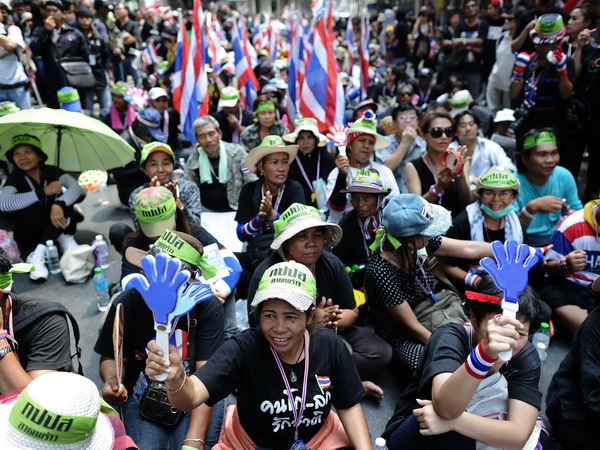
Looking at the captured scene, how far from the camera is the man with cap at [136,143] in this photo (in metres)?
6.36

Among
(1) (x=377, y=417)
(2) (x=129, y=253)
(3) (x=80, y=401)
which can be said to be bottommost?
(1) (x=377, y=417)

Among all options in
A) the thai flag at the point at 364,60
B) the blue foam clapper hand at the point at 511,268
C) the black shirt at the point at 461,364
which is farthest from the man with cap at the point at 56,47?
the blue foam clapper hand at the point at 511,268

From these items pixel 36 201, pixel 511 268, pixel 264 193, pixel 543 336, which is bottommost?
pixel 543 336

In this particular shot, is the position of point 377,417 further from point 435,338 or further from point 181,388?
point 181,388

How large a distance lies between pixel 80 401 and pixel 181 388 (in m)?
0.48

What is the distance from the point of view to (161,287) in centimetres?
186

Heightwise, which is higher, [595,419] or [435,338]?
[435,338]

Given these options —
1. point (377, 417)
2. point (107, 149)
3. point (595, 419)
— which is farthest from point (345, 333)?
point (107, 149)

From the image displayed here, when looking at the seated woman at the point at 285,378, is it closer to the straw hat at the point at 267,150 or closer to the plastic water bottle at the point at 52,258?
the straw hat at the point at 267,150

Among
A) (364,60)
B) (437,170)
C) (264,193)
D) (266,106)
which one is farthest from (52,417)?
(364,60)

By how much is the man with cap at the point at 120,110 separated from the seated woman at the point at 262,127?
214 cm

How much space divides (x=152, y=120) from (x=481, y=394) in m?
5.81

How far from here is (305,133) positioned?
18.2ft

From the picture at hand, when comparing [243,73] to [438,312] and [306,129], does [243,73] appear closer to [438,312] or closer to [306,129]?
[306,129]
